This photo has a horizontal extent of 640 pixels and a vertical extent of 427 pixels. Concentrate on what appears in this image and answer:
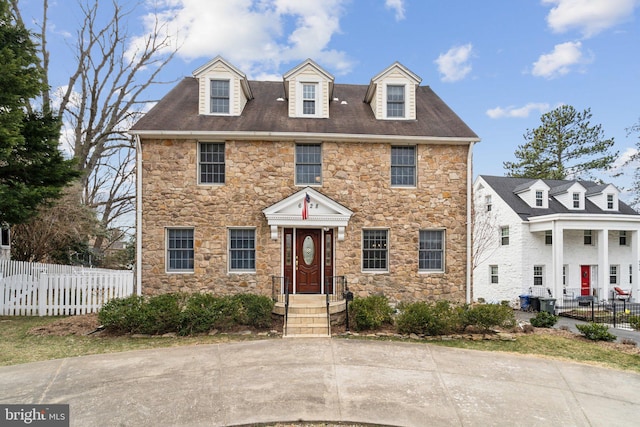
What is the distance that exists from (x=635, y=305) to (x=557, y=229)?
5493 millimetres

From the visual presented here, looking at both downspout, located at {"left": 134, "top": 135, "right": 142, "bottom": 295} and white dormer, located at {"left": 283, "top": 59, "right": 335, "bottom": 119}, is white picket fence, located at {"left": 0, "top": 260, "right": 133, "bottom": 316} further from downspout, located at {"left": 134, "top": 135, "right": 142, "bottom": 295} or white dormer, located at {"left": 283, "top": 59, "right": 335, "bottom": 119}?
white dormer, located at {"left": 283, "top": 59, "right": 335, "bottom": 119}

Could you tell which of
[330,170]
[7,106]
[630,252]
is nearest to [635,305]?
[630,252]

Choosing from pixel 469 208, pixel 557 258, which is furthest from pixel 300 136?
pixel 557 258

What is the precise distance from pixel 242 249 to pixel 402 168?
619cm

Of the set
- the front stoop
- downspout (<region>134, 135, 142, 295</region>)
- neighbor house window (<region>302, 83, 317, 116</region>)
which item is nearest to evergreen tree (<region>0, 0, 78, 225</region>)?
downspout (<region>134, 135, 142, 295</region>)

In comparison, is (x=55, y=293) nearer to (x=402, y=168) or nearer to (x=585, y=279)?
(x=402, y=168)

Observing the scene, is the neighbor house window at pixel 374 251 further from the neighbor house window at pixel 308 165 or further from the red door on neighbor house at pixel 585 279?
the red door on neighbor house at pixel 585 279

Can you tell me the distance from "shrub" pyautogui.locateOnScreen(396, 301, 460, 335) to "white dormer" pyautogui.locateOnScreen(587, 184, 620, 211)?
65.6 ft

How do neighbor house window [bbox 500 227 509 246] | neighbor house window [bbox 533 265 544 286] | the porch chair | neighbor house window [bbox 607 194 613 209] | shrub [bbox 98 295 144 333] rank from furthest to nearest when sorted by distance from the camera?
1. neighbor house window [bbox 607 194 613 209]
2. neighbor house window [bbox 500 227 509 246]
3. neighbor house window [bbox 533 265 544 286]
4. the porch chair
5. shrub [bbox 98 295 144 333]

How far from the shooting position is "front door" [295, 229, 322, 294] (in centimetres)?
1229

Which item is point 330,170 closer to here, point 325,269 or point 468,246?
point 325,269

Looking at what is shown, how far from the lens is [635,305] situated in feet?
61.6

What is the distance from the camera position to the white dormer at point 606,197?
22.8 meters

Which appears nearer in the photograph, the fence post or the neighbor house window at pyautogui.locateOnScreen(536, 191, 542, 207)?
the fence post
